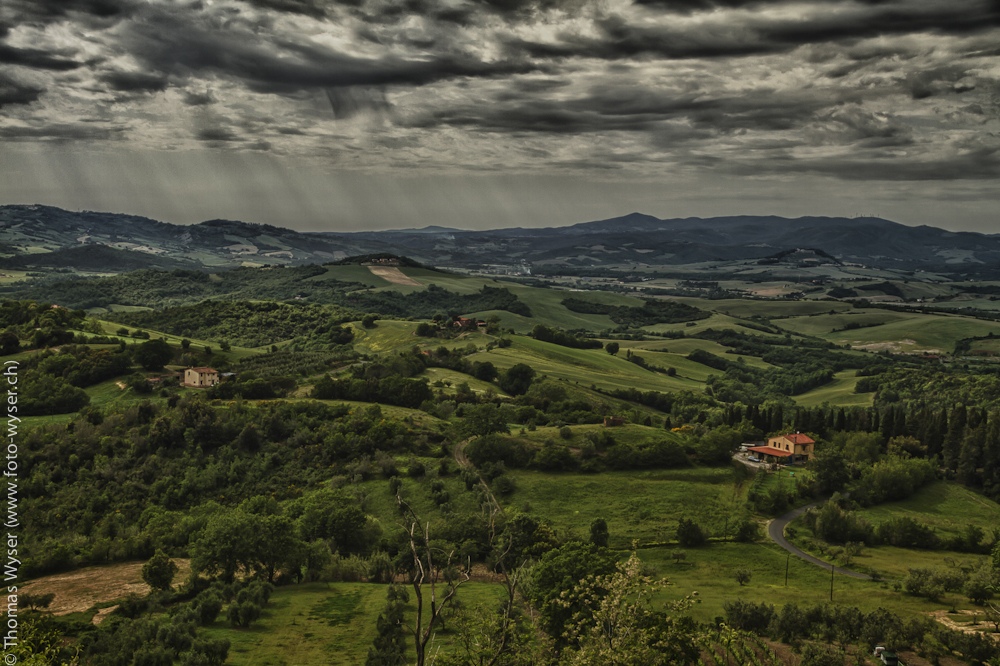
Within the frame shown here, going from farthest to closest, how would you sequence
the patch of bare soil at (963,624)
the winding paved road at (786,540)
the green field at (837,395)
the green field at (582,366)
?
the green field at (837,395) → the green field at (582,366) → the winding paved road at (786,540) → the patch of bare soil at (963,624)

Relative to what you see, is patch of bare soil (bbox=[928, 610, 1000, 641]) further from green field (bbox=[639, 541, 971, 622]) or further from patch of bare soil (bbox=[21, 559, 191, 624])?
patch of bare soil (bbox=[21, 559, 191, 624])

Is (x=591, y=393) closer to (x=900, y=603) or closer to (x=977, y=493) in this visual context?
(x=977, y=493)

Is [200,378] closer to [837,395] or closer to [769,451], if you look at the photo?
[769,451]

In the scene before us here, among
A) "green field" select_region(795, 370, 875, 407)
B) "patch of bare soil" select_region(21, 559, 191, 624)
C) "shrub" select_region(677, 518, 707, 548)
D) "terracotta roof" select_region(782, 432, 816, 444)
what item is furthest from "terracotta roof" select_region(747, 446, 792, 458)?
"patch of bare soil" select_region(21, 559, 191, 624)

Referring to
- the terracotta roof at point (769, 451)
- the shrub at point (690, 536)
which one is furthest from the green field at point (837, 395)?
the shrub at point (690, 536)

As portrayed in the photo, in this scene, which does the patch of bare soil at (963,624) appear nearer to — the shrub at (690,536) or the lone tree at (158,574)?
the shrub at (690,536)

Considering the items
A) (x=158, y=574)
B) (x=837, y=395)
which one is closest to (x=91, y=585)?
(x=158, y=574)

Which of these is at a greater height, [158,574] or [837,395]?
[158,574]

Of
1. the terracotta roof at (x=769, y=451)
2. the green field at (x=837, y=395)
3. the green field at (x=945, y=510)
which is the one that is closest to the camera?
the green field at (x=945, y=510)
